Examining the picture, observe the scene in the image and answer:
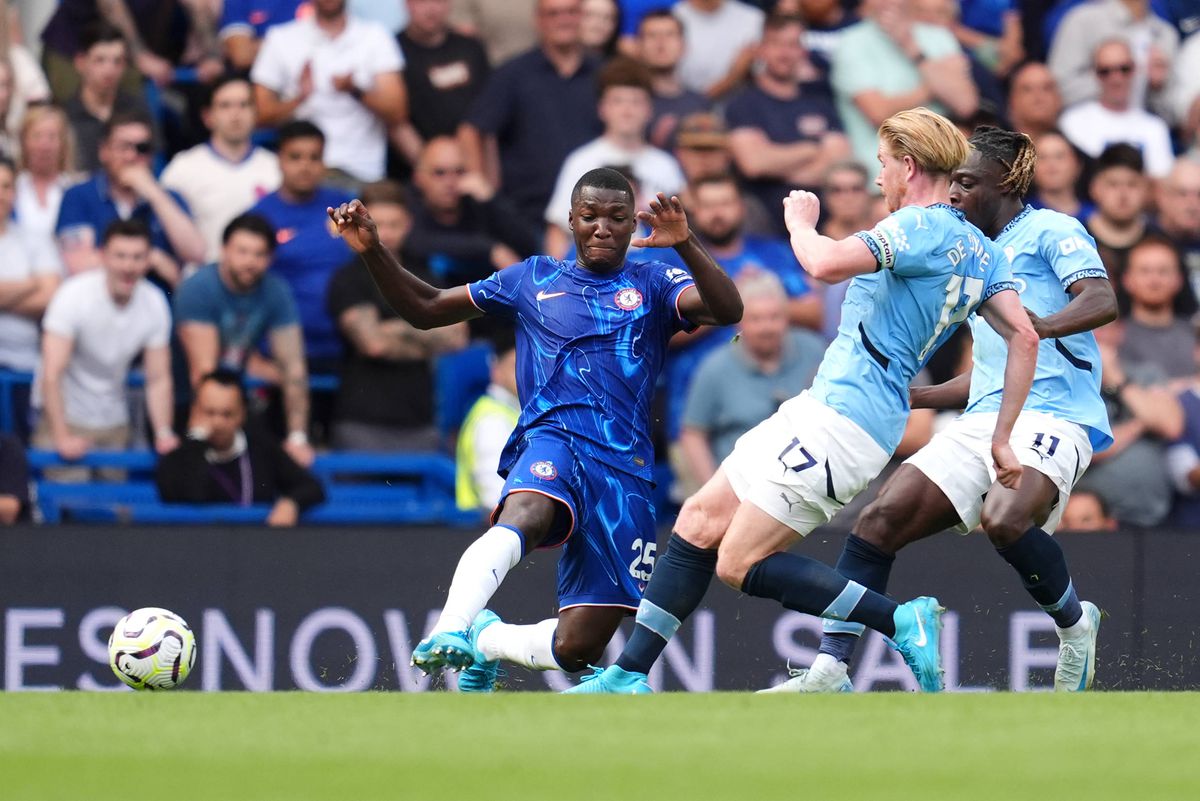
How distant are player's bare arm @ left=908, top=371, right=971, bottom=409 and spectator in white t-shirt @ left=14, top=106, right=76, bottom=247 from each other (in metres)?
5.77

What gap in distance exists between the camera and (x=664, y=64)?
1210 centimetres

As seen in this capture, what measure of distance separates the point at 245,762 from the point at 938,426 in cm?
663

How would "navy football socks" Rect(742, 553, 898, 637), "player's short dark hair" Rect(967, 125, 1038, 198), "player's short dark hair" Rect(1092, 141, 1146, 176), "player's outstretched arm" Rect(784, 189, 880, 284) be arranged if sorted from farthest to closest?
"player's short dark hair" Rect(1092, 141, 1146, 176) < "player's short dark hair" Rect(967, 125, 1038, 198) < "navy football socks" Rect(742, 553, 898, 637) < "player's outstretched arm" Rect(784, 189, 880, 284)

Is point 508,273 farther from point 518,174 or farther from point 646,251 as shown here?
point 518,174

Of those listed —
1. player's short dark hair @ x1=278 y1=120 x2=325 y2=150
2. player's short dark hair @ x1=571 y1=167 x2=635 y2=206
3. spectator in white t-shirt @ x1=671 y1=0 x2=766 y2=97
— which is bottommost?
player's short dark hair @ x1=571 y1=167 x2=635 y2=206

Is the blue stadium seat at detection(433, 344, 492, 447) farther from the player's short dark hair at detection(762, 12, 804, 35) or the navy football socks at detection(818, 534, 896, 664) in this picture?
the navy football socks at detection(818, 534, 896, 664)

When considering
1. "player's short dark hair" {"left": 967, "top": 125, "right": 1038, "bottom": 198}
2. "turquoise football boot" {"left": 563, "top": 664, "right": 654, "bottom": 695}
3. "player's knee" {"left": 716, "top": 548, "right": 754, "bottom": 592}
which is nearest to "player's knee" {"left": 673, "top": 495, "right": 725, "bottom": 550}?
"player's knee" {"left": 716, "top": 548, "right": 754, "bottom": 592}

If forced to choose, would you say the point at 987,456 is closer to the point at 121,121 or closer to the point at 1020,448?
the point at 1020,448

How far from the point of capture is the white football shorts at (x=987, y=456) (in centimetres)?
731

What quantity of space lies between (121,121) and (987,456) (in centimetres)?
620

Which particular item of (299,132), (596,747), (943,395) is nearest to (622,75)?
(299,132)

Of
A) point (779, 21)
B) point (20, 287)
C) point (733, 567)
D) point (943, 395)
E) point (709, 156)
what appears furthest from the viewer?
point (779, 21)

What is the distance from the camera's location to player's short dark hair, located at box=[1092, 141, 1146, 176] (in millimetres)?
11750

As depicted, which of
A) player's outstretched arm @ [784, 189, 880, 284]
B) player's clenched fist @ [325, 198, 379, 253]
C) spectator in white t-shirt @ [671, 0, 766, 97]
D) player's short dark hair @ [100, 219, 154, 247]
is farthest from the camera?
spectator in white t-shirt @ [671, 0, 766, 97]
